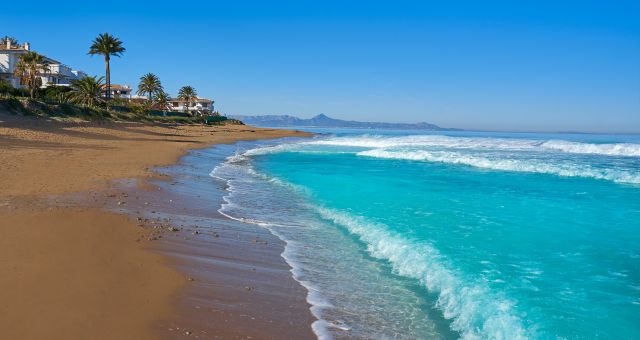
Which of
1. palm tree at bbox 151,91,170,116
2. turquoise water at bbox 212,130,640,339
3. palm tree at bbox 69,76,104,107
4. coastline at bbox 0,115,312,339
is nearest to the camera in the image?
coastline at bbox 0,115,312,339

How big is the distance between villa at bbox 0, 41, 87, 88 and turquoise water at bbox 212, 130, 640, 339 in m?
55.8

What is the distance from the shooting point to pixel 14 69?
6112cm

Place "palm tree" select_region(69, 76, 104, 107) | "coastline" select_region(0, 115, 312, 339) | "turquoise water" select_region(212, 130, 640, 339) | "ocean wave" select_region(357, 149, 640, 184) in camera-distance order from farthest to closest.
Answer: "palm tree" select_region(69, 76, 104, 107) → "ocean wave" select_region(357, 149, 640, 184) → "turquoise water" select_region(212, 130, 640, 339) → "coastline" select_region(0, 115, 312, 339)

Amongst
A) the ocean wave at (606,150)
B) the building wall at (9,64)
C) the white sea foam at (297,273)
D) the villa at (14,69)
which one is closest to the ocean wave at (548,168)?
the ocean wave at (606,150)

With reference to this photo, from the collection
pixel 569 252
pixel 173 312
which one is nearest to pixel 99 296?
pixel 173 312

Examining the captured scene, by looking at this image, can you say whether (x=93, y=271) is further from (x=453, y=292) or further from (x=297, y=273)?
(x=453, y=292)

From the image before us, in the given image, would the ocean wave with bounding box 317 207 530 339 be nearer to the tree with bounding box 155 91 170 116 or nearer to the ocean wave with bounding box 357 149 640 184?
the ocean wave with bounding box 357 149 640 184

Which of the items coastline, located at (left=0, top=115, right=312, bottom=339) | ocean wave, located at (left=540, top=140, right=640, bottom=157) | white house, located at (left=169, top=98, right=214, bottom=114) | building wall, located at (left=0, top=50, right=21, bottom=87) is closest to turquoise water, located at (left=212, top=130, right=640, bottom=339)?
coastline, located at (left=0, top=115, right=312, bottom=339)

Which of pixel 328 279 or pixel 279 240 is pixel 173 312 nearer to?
pixel 328 279

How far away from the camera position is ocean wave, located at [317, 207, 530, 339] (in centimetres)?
531

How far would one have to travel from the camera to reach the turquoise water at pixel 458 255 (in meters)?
5.46

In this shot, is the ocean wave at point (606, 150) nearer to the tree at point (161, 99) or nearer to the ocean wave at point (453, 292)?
the ocean wave at point (453, 292)

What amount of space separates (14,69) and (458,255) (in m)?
68.4

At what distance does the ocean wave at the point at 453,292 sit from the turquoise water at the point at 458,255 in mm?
18
